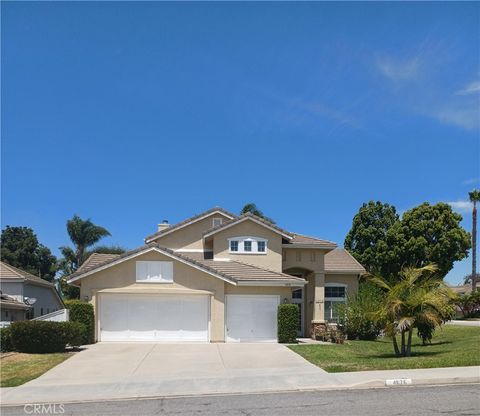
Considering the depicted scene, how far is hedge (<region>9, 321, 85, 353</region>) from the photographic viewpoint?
1847 cm

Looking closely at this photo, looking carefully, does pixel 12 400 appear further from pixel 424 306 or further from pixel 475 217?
pixel 475 217

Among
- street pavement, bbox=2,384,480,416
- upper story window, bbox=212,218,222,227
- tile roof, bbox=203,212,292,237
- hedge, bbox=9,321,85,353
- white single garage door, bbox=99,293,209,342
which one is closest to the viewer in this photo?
street pavement, bbox=2,384,480,416

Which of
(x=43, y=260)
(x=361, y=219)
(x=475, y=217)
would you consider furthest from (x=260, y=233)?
(x=43, y=260)

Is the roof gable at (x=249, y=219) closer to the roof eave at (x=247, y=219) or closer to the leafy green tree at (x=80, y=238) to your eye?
the roof eave at (x=247, y=219)

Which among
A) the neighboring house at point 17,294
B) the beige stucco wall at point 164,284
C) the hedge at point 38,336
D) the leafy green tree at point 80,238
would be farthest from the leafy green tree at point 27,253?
the hedge at point 38,336

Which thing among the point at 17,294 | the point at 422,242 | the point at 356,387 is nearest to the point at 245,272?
the point at 356,387

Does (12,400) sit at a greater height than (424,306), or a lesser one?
lesser

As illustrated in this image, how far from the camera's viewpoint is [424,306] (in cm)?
1672

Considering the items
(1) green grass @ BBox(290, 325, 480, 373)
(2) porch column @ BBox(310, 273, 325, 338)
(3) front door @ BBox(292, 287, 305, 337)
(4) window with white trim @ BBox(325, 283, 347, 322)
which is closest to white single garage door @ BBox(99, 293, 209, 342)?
(1) green grass @ BBox(290, 325, 480, 373)

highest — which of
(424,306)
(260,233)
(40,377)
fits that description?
(260,233)

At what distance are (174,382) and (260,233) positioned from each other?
15.3 metres

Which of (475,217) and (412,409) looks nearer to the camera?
(412,409)

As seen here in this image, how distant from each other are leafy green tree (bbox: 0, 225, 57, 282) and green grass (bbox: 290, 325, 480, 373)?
5090 cm

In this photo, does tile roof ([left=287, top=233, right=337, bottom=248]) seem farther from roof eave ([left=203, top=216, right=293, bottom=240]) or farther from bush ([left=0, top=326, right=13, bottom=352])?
bush ([left=0, top=326, right=13, bottom=352])
